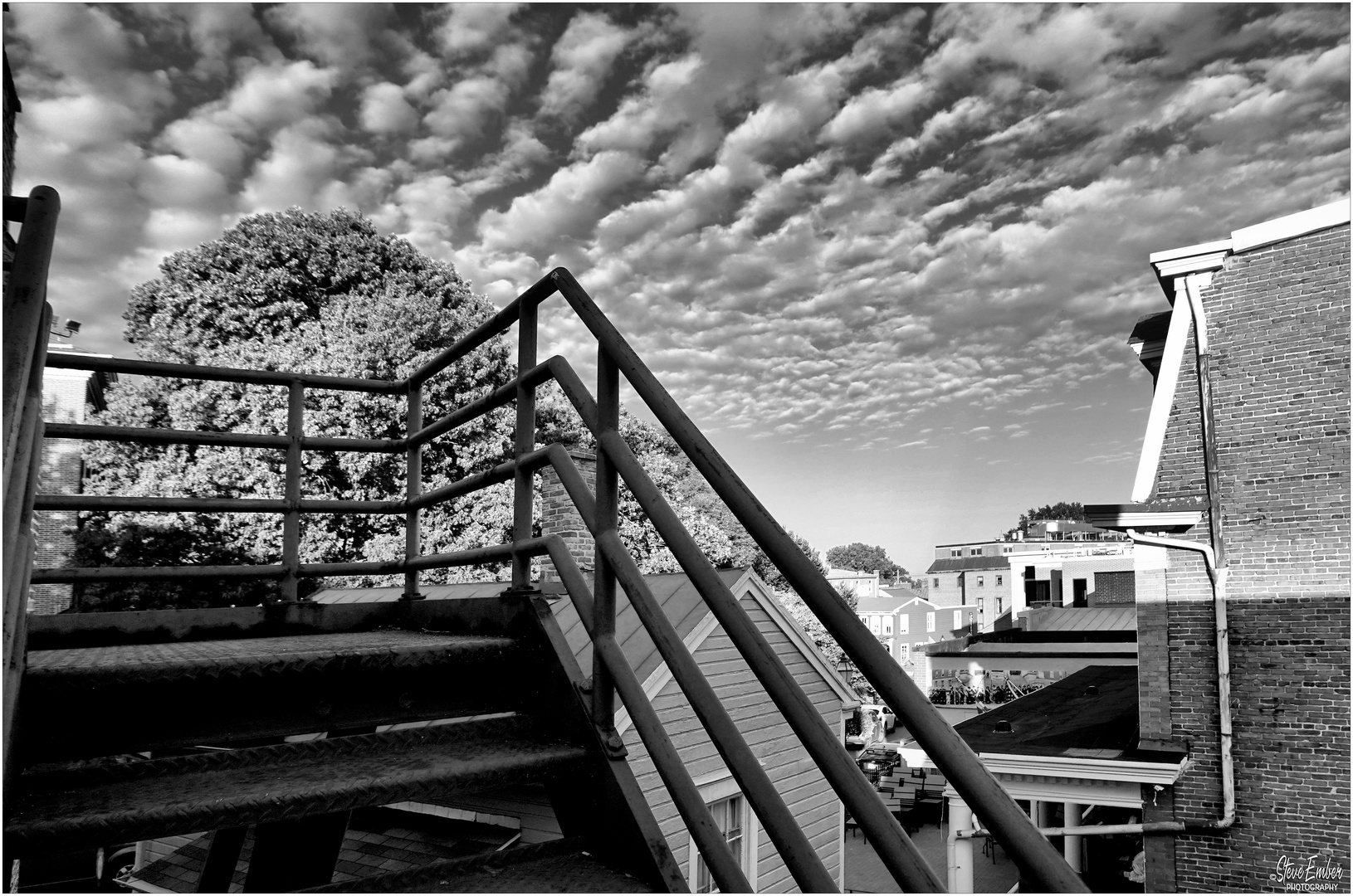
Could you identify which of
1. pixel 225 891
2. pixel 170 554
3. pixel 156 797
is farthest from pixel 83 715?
pixel 170 554

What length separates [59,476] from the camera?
19359 millimetres

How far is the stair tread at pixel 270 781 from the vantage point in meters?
1.51

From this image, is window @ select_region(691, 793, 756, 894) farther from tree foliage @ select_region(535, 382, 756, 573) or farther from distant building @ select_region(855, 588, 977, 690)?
distant building @ select_region(855, 588, 977, 690)

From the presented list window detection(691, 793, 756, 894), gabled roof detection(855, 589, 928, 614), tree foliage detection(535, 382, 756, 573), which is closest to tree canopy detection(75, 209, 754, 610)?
tree foliage detection(535, 382, 756, 573)

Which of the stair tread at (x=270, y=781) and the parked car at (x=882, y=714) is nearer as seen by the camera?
the stair tread at (x=270, y=781)

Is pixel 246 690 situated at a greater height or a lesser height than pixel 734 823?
greater

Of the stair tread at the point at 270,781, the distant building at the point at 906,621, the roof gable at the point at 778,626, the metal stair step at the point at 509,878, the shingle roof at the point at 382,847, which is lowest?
the distant building at the point at 906,621

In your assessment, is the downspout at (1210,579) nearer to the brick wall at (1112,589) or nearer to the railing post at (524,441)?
the railing post at (524,441)

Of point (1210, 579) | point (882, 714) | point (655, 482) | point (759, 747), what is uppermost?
point (655, 482)

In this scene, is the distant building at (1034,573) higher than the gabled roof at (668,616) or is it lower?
lower

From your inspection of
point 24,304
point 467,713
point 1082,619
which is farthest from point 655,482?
point 1082,619

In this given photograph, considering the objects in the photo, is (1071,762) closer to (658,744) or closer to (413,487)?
(413,487)

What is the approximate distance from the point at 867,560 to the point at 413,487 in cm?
10354
